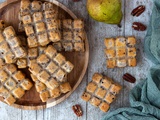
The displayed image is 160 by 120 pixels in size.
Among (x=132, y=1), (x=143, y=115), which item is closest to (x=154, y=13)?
(x=132, y=1)

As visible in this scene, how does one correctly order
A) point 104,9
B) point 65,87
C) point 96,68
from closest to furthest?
point 104,9
point 65,87
point 96,68

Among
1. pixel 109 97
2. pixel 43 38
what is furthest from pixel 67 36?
pixel 109 97

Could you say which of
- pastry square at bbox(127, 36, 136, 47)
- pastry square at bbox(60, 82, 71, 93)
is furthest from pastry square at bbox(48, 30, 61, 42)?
pastry square at bbox(127, 36, 136, 47)

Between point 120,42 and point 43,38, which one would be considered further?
point 120,42

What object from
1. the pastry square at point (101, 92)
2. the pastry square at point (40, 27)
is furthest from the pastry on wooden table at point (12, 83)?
the pastry square at point (101, 92)

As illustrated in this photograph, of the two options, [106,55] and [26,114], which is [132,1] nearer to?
[106,55]

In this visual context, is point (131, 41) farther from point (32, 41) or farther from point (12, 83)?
point (12, 83)
